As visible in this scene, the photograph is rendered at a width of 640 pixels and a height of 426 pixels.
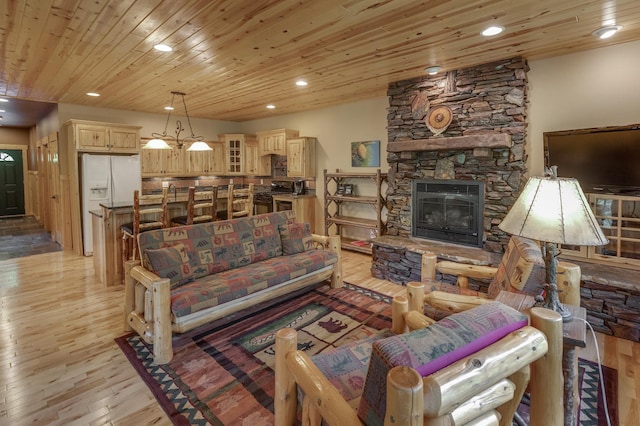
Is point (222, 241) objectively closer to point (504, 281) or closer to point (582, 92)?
point (504, 281)

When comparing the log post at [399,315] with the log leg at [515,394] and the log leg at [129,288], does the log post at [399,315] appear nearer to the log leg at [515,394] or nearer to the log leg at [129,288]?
the log leg at [515,394]

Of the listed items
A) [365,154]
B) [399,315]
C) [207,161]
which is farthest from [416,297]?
[207,161]

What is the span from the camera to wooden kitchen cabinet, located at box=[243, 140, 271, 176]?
7.59 m

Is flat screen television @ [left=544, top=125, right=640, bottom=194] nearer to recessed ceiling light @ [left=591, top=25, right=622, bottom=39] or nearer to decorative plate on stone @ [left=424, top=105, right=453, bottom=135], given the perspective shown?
recessed ceiling light @ [left=591, top=25, right=622, bottom=39]

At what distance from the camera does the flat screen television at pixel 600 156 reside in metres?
3.12

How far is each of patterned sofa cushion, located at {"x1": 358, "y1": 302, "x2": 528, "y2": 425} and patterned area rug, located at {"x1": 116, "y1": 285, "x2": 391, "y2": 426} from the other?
118 centimetres

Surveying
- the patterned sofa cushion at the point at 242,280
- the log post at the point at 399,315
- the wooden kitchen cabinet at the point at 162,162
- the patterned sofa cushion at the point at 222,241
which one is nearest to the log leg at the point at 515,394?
the log post at the point at 399,315

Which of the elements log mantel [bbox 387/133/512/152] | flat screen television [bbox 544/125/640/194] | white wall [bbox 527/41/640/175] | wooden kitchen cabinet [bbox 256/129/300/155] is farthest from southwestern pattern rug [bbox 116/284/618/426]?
wooden kitchen cabinet [bbox 256/129/300/155]

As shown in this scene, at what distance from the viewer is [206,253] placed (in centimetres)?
327

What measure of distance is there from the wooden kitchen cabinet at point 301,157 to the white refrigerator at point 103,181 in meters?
2.76

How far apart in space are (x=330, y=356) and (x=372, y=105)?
4746 millimetres

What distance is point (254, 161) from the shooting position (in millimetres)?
7691

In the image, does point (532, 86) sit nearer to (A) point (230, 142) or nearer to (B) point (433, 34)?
(B) point (433, 34)

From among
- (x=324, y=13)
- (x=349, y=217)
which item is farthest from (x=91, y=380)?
(x=349, y=217)
